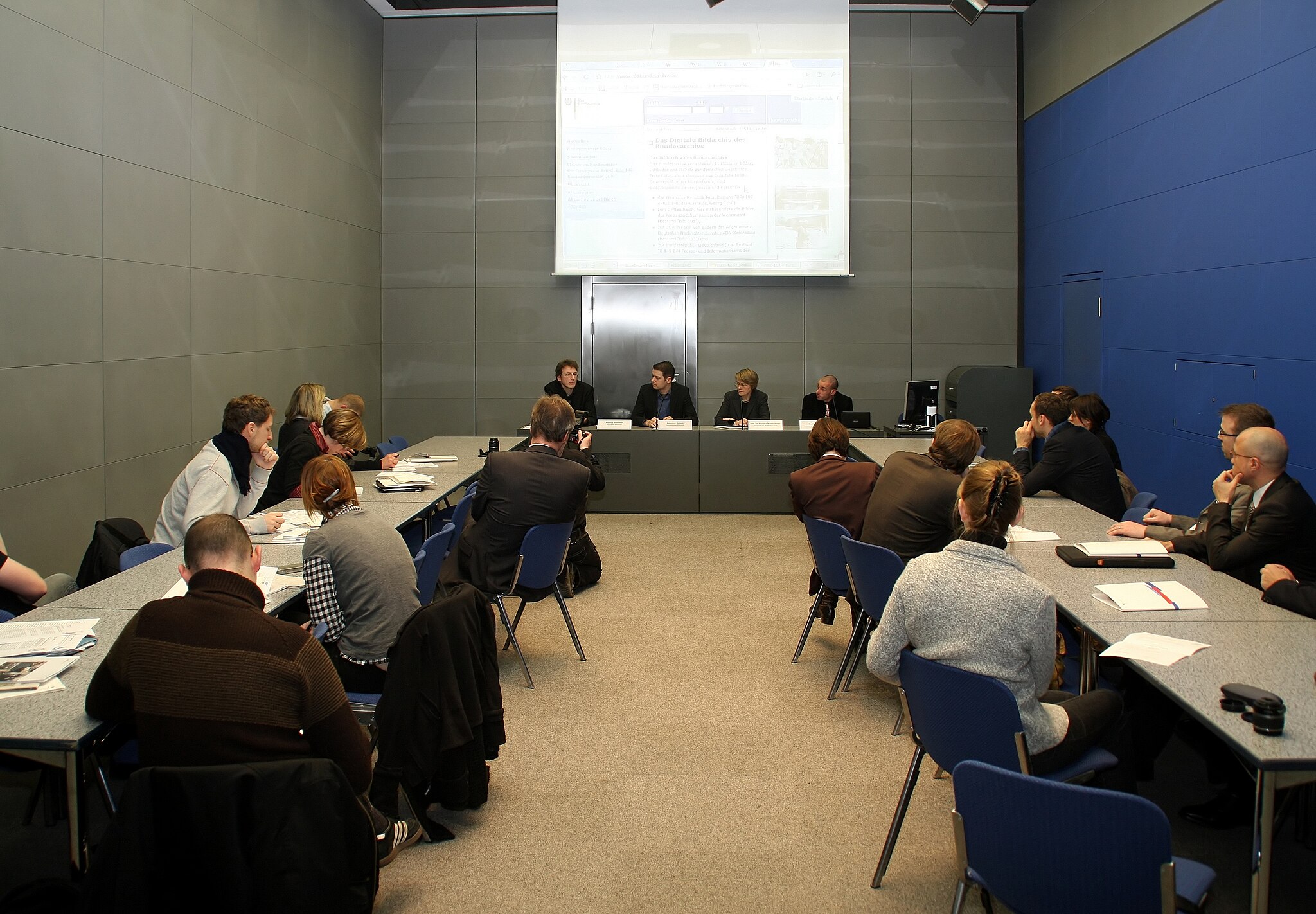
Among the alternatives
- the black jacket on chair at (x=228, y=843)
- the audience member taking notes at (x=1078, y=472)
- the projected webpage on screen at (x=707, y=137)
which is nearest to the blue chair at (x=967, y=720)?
the black jacket on chair at (x=228, y=843)

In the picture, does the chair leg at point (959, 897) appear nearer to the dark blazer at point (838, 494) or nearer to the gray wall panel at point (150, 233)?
the dark blazer at point (838, 494)

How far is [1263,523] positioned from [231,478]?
3.95 m

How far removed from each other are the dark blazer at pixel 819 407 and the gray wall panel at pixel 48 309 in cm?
544

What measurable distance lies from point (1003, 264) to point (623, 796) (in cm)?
809

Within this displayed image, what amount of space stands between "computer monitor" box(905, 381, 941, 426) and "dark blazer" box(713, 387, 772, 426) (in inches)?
46.0

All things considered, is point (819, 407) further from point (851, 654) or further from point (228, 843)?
point (228, 843)

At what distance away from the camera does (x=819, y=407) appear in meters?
9.04

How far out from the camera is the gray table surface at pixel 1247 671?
2.12 metres

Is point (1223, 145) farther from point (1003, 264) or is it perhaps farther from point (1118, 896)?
point (1118, 896)

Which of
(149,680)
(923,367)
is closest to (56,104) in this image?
(149,680)

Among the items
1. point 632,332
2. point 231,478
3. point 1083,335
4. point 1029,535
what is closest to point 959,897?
point 1029,535

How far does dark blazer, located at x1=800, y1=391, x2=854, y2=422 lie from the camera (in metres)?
9.00

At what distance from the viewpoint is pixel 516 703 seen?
4406 mm

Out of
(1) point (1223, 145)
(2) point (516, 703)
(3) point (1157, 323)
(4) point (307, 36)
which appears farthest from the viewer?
(4) point (307, 36)
